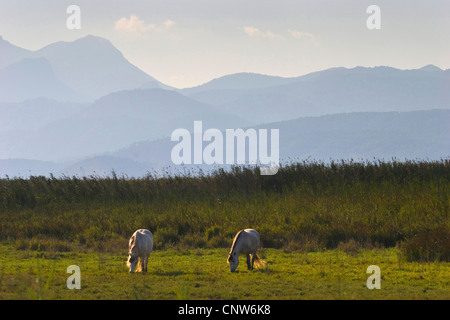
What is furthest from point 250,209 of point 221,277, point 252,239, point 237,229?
point 221,277

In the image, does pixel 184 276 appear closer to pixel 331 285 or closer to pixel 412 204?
pixel 331 285

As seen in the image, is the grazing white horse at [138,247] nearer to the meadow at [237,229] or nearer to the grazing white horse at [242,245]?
the meadow at [237,229]

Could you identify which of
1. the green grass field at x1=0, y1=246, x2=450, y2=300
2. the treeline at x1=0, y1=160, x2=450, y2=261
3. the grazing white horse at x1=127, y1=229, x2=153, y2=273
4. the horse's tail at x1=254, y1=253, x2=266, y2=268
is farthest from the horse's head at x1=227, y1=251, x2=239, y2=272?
the treeline at x1=0, y1=160, x2=450, y2=261

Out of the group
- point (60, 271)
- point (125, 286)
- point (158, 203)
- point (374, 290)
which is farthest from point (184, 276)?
point (158, 203)

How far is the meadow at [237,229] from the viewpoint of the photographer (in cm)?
1257

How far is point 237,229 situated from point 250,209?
9.98 feet

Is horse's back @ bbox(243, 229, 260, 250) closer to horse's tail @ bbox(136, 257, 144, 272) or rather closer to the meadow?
the meadow

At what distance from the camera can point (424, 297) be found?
11344 mm

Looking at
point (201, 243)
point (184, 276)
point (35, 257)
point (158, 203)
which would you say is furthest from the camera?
point (158, 203)

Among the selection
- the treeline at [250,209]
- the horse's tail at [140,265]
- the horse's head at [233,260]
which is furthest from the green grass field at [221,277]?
the treeline at [250,209]

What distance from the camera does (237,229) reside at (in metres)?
22.2

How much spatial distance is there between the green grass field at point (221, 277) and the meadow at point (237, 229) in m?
0.03

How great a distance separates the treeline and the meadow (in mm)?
68
